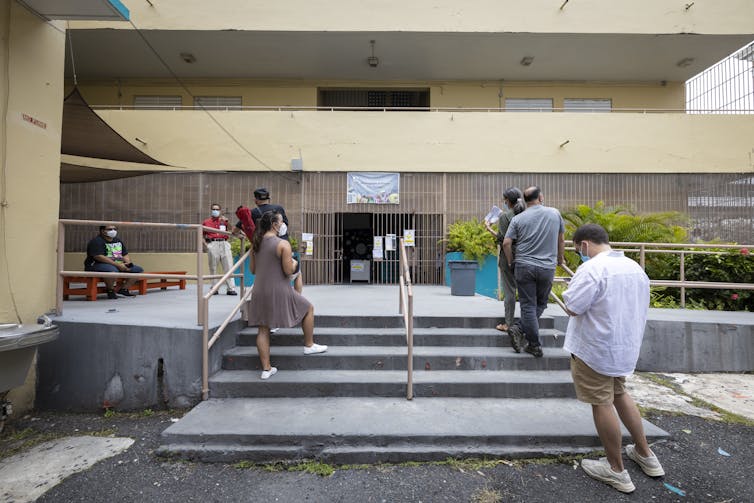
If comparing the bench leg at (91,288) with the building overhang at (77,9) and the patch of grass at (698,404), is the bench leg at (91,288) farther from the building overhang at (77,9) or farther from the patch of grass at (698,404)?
the patch of grass at (698,404)

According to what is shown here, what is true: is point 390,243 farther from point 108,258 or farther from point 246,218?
point 108,258

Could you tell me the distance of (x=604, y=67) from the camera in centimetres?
1195

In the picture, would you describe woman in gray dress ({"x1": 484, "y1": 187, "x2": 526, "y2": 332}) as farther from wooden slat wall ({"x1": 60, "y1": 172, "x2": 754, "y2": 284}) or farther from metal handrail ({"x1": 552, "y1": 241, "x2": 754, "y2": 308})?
wooden slat wall ({"x1": 60, "y1": 172, "x2": 754, "y2": 284})

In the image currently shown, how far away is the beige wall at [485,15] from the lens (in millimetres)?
10312

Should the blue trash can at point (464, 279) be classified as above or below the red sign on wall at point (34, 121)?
below

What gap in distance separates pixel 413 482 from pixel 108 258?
6300mm

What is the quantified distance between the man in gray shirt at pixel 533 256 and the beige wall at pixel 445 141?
671 centimetres

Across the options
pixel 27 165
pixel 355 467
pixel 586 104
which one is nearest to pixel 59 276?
pixel 27 165

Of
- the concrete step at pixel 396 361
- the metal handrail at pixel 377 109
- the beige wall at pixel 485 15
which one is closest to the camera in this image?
the concrete step at pixel 396 361

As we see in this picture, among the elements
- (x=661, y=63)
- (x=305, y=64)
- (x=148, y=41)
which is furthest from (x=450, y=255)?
(x=148, y=41)

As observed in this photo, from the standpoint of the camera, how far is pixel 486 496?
2.55m

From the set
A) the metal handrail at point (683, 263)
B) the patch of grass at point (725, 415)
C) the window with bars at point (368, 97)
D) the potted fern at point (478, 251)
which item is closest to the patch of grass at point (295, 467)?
the metal handrail at point (683, 263)

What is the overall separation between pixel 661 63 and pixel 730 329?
33.6 ft

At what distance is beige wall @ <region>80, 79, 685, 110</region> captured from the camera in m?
12.4
